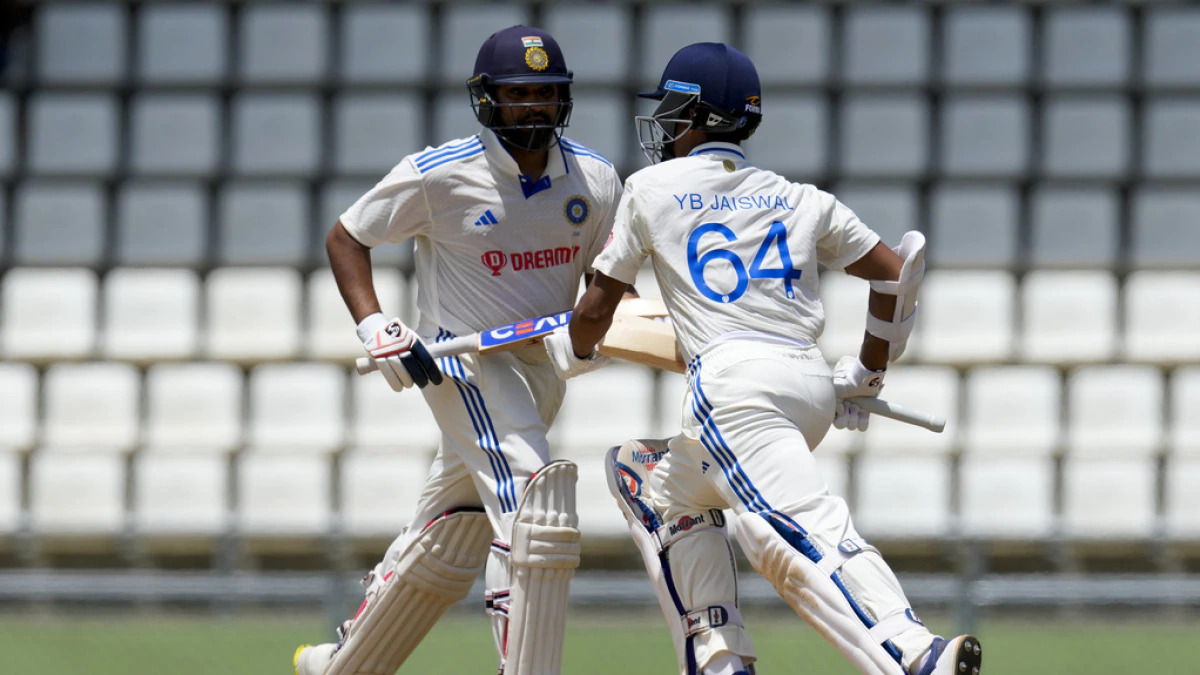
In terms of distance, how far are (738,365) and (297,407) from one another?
6.05 metres

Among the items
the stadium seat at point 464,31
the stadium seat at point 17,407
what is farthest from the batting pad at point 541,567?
the stadium seat at point 464,31

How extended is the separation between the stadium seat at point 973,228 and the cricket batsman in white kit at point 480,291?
5833mm

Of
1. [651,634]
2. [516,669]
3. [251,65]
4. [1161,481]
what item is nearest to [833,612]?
[516,669]

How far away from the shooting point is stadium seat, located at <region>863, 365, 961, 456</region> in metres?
9.30

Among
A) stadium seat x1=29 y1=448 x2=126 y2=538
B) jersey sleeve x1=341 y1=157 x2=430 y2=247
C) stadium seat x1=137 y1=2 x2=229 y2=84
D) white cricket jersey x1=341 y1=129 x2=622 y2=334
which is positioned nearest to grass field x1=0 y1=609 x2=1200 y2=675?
stadium seat x1=29 y1=448 x2=126 y2=538

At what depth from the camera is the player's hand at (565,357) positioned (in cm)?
416

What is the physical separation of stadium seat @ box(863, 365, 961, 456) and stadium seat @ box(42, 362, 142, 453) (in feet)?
13.8

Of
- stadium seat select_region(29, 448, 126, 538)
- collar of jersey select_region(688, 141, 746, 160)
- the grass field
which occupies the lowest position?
the grass field

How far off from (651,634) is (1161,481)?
3714 millimetres

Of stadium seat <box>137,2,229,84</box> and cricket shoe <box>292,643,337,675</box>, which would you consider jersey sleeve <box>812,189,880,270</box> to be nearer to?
cricket shoe <box>292,643,337,675</box>

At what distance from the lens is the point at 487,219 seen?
14.8 feet

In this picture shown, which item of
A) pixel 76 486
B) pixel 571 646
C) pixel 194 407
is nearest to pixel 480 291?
pixel 571 646

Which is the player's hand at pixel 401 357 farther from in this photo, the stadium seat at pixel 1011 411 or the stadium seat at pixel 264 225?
the stadium seat at pixel 264 225

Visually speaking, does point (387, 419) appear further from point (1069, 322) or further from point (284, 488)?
point (1069, 322)
